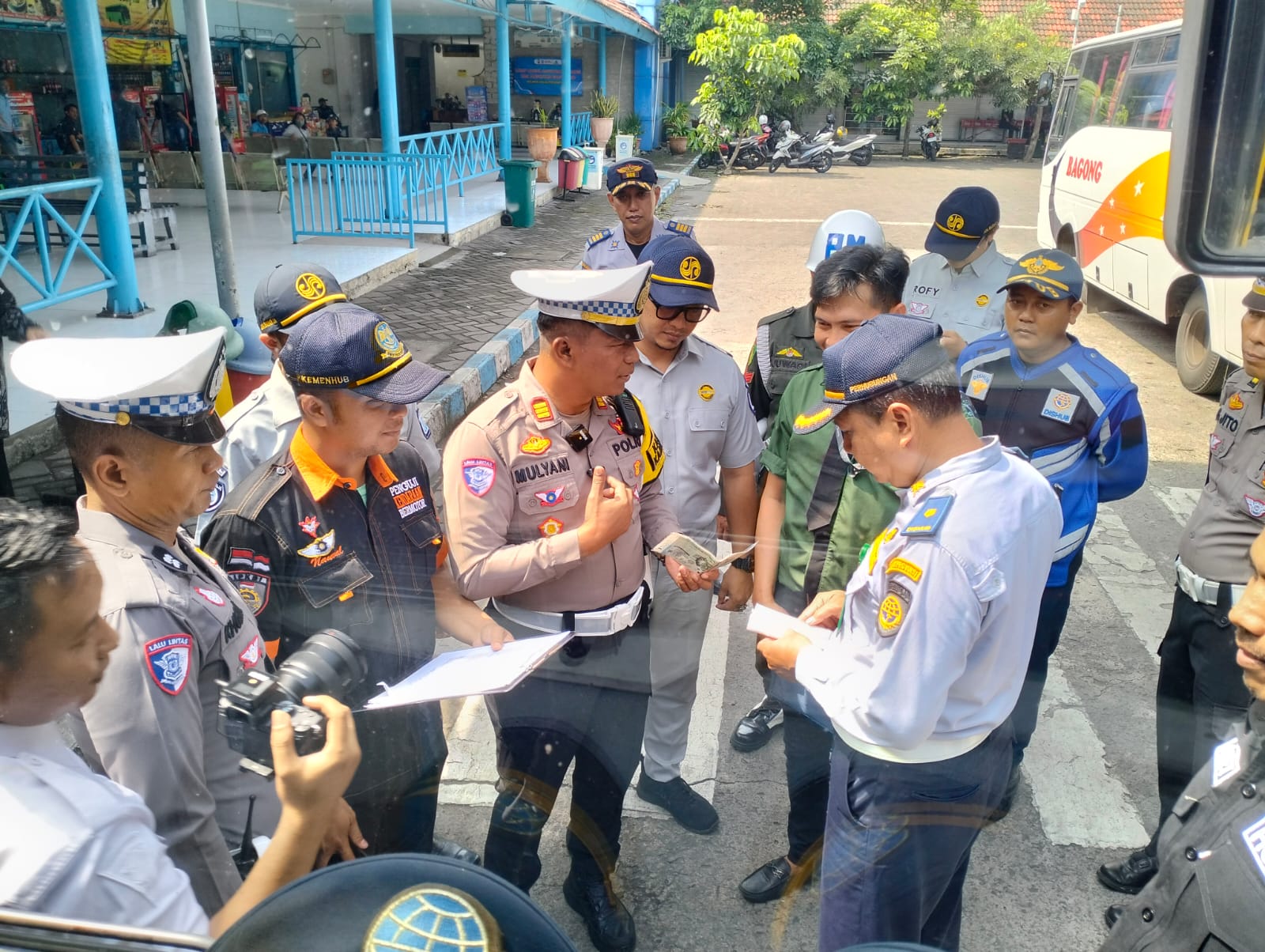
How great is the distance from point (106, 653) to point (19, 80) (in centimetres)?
1494

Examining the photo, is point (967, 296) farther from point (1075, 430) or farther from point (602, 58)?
point (602, 58)

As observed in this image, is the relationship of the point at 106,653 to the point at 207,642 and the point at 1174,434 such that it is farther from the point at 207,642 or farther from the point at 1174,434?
the point at 1174,434

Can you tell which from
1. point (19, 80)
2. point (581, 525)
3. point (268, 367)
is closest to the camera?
point (581, 525)

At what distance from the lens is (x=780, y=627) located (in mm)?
1780

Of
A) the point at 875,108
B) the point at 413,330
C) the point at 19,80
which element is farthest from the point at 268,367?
the point at 875,108

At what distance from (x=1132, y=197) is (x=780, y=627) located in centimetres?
763

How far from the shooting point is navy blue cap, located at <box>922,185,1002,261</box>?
349 cm

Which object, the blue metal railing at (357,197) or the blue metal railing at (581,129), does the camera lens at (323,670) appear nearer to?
the blue metal railing at (357,197)

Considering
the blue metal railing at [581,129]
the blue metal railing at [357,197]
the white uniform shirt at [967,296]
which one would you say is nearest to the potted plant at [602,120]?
the blue metal railing at [581,129]

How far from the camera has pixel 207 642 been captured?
1366 millimetres

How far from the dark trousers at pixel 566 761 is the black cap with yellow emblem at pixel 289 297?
127cm

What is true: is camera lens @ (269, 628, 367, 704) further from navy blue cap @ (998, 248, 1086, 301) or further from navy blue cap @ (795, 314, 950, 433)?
navy blue cap @ (998, 248, 1086, 301)

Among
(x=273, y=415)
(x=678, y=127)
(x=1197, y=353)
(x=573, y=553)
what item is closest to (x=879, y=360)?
(x=573, y=553)

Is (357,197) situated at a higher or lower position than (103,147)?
lower
